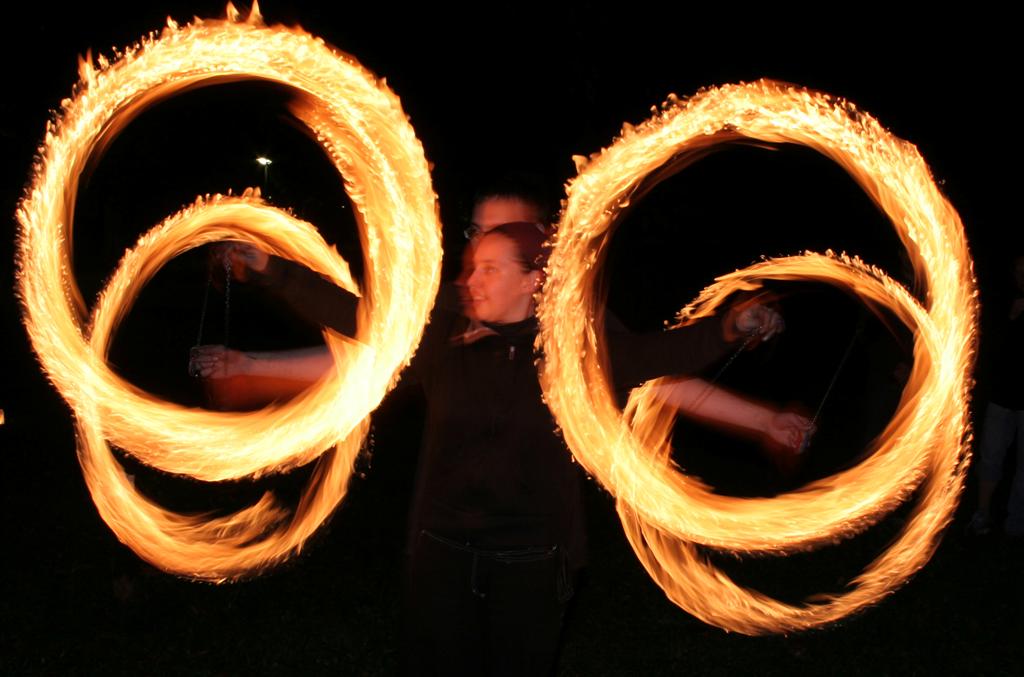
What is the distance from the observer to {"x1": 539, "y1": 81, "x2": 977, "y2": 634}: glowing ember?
14.0 ft

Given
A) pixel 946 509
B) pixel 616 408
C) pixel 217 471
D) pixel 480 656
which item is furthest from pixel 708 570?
pixel 217 471

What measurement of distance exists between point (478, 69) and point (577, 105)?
1925mm

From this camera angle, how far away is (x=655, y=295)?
63.9 feet

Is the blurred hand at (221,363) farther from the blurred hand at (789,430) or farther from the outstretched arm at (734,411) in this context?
the blurred hand at (789,430)

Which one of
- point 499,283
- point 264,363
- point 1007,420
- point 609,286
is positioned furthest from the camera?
point 1007,420

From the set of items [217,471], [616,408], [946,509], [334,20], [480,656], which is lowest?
[480,656]

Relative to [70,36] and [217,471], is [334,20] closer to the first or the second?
[70,36]

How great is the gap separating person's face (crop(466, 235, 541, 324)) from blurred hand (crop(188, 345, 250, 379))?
35.8 inches

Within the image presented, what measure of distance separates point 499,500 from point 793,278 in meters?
2.02

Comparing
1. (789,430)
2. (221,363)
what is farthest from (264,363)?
(789,430)

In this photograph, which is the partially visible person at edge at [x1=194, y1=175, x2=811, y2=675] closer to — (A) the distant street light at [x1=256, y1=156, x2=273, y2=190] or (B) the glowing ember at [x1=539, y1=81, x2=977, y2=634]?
(B) the glowing ember at [x1=539, y1=81, x2=977, y2=634]

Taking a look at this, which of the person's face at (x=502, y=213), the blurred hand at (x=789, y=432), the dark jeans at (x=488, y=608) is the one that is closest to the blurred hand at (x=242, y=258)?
the person's face at (x=502, y=213)

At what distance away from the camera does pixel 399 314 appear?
14.0 feet

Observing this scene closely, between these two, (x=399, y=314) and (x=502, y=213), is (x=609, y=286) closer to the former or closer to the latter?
(x=399, y=314)
